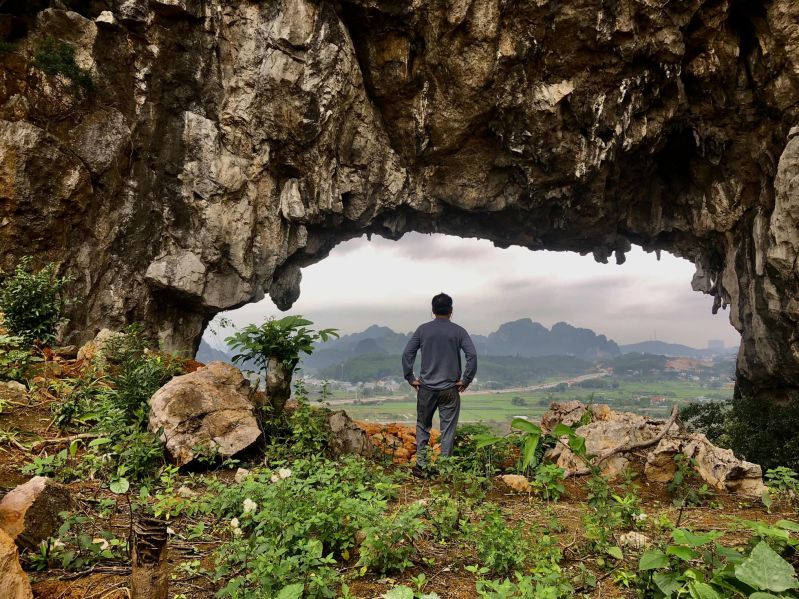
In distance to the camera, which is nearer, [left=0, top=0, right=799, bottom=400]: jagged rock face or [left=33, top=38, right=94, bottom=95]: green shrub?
[left=33, top=38, right=94, bottom=95]: green shrub

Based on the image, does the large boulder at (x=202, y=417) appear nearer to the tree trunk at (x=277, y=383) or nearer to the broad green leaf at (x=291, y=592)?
the tree trunk at (x=277, y=383)

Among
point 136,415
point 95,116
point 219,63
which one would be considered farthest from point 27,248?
point 136,415

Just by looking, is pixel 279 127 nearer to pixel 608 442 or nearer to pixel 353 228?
pixel 353 228

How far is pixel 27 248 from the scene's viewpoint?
14.7 meters

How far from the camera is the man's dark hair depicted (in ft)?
23.2

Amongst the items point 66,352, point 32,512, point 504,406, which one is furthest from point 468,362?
point 504,406

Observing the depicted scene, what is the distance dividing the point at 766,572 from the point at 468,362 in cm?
493

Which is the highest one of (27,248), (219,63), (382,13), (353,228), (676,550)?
(382,13)

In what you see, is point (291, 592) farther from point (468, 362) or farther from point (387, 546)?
point (468, 362)

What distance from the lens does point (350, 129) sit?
70.1 ft

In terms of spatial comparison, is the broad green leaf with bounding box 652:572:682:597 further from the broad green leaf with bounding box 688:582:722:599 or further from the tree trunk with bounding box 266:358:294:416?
the tree trunk with bounding box 266:358:294:416

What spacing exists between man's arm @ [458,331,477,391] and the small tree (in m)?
2.30

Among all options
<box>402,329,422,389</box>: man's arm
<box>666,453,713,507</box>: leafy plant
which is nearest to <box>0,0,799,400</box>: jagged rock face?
<box>402,329,422,389</box>: man's arm

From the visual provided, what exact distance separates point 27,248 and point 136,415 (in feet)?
42.9
